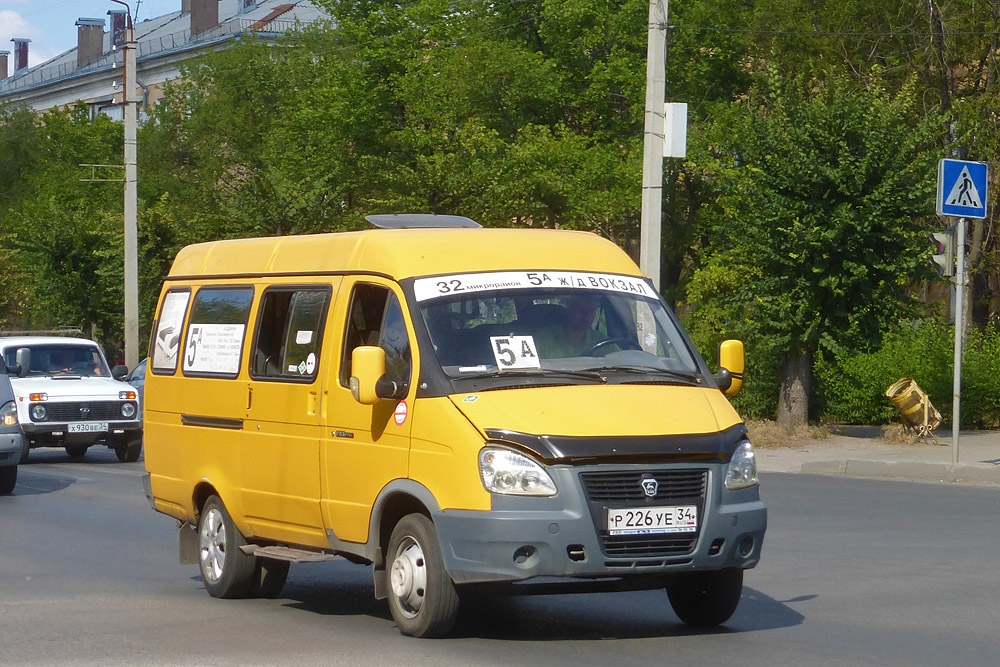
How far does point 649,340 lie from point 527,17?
124ft

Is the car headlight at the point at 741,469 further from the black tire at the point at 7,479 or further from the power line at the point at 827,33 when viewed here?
the power line at the point at 827,33

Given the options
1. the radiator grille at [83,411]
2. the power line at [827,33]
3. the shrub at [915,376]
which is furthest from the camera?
the power line at [827,33]

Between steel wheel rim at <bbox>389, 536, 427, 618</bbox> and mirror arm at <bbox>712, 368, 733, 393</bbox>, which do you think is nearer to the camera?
steel wheel rim at <bbox>389, 536, 427, 618</bbox>

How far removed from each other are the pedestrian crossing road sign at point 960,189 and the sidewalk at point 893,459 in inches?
120

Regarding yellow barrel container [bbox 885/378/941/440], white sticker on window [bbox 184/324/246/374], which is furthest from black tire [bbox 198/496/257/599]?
yellow barrel container [bbox 885/378/941/440]

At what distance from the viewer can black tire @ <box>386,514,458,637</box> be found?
8.09 meters

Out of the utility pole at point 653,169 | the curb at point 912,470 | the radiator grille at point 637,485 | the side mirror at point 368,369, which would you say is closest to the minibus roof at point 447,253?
the side mirror at point 368,369

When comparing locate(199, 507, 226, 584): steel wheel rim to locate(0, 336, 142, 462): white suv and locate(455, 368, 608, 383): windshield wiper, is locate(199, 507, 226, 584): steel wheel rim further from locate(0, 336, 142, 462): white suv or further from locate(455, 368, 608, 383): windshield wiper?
locate(0, 336, 142, 462): white suv

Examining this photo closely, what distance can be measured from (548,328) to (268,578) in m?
2.73

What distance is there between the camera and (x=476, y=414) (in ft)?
26.2

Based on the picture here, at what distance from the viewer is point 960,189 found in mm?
19453

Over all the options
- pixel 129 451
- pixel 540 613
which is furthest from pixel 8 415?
pixel 540 613

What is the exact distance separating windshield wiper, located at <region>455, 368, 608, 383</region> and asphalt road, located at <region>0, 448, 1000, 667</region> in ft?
4.47

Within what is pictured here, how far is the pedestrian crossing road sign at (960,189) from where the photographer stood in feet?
63.4
